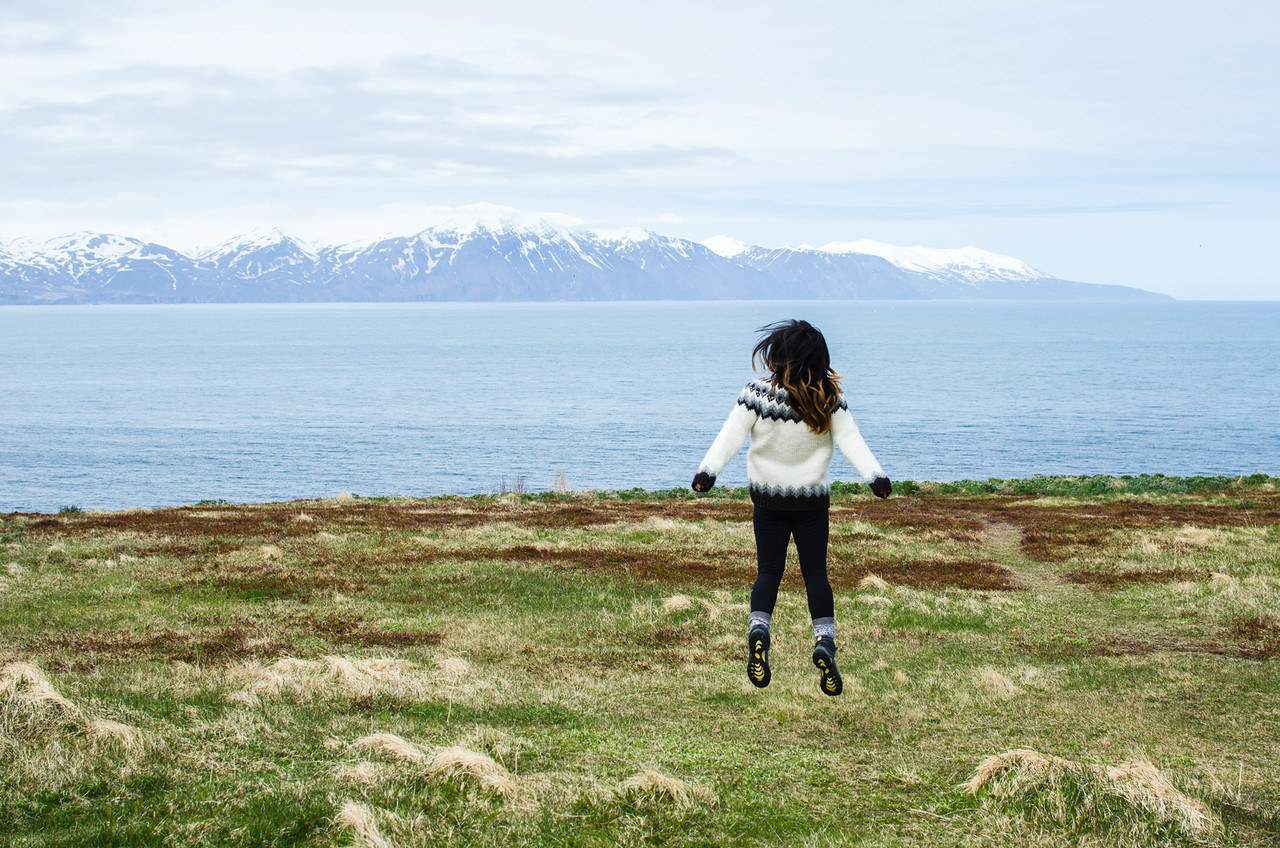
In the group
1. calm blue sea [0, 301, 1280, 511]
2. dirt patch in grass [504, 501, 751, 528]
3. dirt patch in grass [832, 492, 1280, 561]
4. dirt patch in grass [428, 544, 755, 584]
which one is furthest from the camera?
calm blue sea [0, 301, 1280, 511]

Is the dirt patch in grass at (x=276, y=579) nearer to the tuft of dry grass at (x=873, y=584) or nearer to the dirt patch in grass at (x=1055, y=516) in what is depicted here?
the tuft of dry grass at (x=873, y=584)

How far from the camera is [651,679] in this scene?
1650 cm

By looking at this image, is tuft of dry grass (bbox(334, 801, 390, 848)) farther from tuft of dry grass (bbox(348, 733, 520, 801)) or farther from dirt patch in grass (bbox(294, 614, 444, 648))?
dirt patch in grass (bbox(294, 614, 444, 648))

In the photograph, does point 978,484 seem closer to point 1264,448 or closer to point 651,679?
point 651,679

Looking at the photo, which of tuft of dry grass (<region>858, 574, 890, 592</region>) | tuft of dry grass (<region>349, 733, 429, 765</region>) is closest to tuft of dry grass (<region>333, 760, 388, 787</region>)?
tuft of dry grass (<region>349, 733, 429, 765</region>)

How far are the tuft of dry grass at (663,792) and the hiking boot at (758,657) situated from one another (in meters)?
1.22

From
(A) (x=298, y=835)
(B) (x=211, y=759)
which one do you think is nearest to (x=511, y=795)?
(A) (x=298, y=835)

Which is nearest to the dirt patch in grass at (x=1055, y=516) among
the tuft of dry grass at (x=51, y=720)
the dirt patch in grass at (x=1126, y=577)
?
the dirt patch in grass at (x=1126, y=577)

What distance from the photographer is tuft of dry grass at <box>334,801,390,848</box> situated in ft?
28.5

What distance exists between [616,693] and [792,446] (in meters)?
7.01

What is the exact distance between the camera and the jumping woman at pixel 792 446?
9.55 m

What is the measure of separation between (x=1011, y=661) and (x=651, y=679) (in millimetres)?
6239

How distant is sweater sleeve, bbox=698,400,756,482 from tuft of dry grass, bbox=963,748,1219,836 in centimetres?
407

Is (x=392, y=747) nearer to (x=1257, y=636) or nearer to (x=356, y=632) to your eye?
(x=356, y=632)
